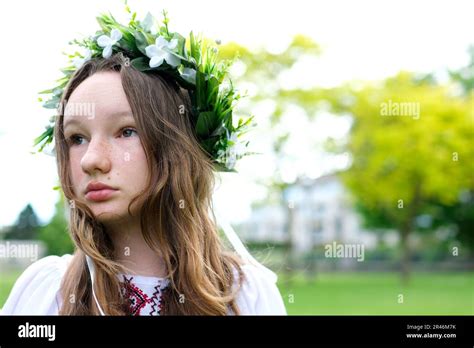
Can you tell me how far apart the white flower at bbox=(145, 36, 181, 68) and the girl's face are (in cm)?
12

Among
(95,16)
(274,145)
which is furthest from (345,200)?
(95,16)

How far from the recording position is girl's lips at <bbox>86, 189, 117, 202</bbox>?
1734mm

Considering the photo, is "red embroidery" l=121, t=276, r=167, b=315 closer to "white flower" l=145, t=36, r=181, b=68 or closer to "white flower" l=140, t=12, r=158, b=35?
"white flower" l=145, t=36, r=181, b=68

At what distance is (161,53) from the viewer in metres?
1.82

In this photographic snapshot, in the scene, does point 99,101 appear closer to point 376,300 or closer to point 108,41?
point 108,41

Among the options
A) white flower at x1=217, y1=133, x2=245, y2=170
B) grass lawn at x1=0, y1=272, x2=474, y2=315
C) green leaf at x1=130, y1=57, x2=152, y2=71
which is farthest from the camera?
grass lawn at x1=0, y1=272, x2=474, y2=315

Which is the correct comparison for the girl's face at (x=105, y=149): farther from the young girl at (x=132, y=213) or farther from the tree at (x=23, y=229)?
the tree at (x=23, y=229)

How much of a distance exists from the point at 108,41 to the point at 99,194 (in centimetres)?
44

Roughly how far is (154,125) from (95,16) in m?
0.45

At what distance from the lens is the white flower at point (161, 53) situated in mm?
1803

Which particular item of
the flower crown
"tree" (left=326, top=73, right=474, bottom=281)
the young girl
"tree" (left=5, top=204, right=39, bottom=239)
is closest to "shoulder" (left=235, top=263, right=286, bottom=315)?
the young girl

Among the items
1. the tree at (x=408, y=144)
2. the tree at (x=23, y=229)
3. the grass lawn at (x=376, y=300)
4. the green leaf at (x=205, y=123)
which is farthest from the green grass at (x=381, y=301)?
the tree at (x=23, y=229)
